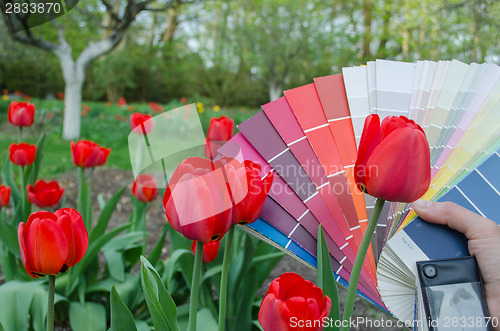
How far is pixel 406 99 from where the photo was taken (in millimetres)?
829

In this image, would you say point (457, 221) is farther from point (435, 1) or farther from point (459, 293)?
point (435, 1)

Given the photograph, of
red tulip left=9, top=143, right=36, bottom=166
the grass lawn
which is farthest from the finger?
the grass lawn

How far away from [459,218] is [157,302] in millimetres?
549

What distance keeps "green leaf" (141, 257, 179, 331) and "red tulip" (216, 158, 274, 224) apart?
211 millimetres

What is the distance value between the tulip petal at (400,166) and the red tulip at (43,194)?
4.40 feet

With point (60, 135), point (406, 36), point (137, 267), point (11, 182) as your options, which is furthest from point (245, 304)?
point (406, 36)

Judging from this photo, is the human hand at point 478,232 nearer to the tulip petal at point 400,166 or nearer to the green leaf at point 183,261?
the tulip petal at point 400,166

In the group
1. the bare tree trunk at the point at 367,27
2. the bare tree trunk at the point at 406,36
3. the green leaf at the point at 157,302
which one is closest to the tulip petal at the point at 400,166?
the green leaf at the point at 157,302

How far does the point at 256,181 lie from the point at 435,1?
941cm

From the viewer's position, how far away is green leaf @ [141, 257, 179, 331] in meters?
0.78

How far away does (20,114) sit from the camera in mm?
1952

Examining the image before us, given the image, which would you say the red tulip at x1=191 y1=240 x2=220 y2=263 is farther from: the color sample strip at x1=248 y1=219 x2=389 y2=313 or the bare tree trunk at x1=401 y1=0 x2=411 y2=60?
the bare tree trunk at x1=401 y1=0 x2=411 y2=60

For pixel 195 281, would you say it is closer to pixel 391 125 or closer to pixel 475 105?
pixel 391 125

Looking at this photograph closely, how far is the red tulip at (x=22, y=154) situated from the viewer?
1695mm
